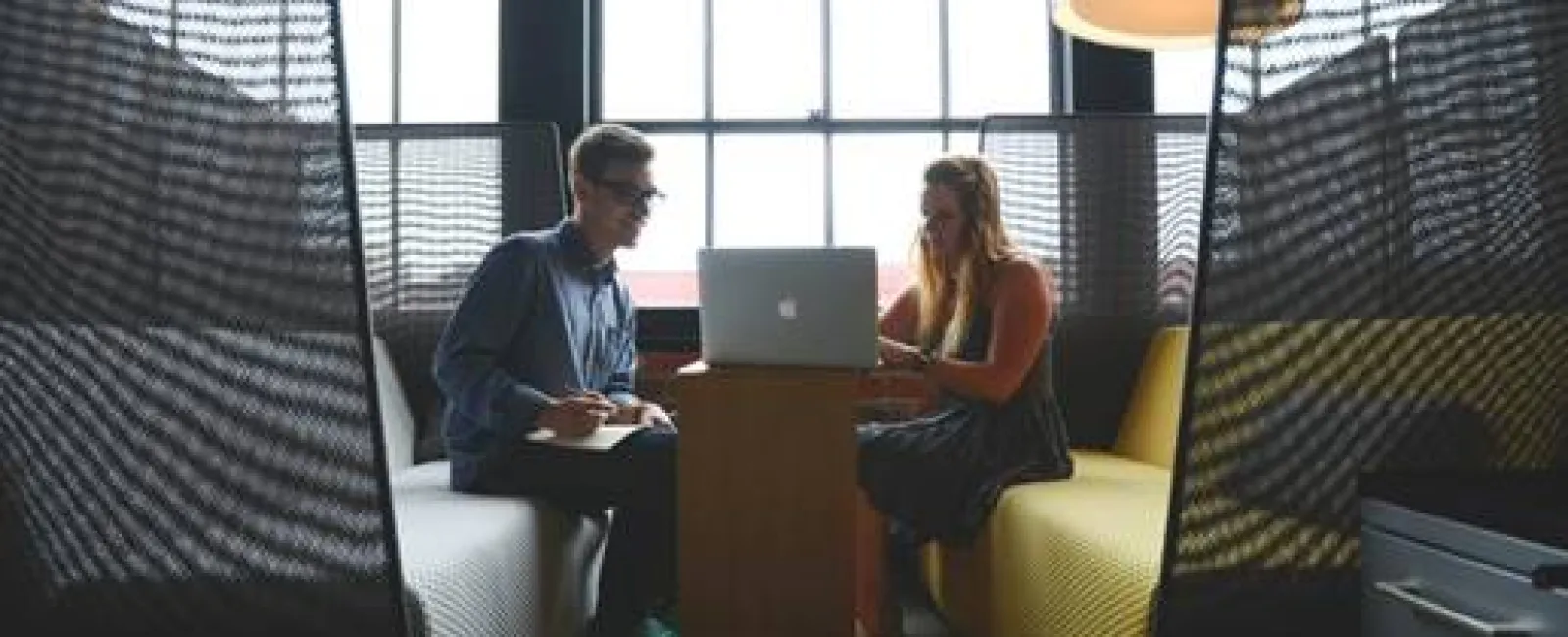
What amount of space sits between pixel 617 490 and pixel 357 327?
4.00 feet

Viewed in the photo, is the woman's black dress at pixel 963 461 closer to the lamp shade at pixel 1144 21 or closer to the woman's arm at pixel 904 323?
A: the woman's arm at pixel 904 323

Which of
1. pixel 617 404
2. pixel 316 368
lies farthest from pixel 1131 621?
pixel 617 404

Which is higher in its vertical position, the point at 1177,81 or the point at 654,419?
the point at 1177,81

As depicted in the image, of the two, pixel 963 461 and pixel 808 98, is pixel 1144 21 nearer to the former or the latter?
pixel 963 461

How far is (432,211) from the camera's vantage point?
2.96m

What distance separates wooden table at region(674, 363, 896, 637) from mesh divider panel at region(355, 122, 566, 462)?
3.30 feet

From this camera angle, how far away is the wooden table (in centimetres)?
213

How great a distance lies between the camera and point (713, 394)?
2.13 meters

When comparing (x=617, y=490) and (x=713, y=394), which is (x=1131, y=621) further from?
(x=617, y=490)

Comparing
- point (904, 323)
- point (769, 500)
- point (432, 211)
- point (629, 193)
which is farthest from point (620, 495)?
point (432, 211)

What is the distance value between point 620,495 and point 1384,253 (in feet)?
4.97

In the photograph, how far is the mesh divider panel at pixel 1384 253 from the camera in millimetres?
1072

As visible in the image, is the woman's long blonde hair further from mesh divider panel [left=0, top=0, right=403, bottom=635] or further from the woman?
mesh divider panel [left=0, top=0, right=403, bottom=635]

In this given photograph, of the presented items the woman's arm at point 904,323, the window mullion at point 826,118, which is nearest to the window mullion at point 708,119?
the window mullion at point 826,118
